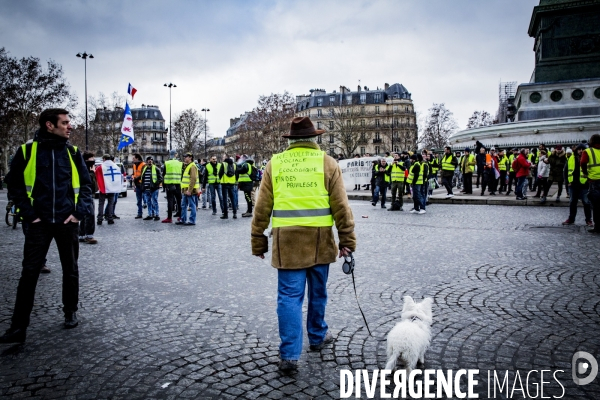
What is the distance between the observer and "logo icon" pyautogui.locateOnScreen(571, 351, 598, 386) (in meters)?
3.18

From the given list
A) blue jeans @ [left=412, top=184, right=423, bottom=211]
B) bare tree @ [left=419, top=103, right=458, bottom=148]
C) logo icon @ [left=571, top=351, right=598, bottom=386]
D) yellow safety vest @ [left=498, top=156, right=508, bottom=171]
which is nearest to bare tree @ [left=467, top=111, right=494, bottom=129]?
bare tree @ [left=419, top=103, right=458, bottom=148]

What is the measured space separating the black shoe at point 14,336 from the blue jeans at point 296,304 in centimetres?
233

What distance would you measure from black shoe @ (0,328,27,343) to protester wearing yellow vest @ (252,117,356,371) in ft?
7.34

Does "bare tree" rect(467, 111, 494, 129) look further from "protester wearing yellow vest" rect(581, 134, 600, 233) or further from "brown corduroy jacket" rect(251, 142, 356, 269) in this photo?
"brown corduroy jacket" rect(251, 142, 356, 269)

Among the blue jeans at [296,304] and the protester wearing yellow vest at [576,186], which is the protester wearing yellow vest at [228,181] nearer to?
the protester wearing yellow vest at [576,186]

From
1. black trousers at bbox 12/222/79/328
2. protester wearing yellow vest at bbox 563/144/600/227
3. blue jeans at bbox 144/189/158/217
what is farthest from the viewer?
blue jeans at bbox 144/189/158/217

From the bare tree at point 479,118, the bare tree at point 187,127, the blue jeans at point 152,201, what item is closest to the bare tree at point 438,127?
the bare tree at point 479,118

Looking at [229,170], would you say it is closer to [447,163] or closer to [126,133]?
[447,163]

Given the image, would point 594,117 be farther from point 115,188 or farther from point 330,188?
point 330,188

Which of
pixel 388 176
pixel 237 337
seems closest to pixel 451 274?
pixel 237 337

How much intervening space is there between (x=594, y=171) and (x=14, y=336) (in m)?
10.0

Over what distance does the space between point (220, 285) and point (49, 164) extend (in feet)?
8.13

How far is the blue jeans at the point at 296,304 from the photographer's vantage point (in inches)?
133

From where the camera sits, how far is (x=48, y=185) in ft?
14.1
